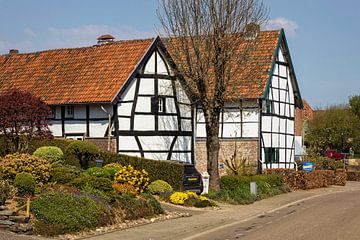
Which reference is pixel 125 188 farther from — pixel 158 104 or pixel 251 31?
pixel 158 104

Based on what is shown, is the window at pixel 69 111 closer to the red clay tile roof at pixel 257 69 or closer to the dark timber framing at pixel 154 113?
the dark timber framing at pixel 154 113

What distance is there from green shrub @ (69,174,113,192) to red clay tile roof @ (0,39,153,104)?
11.6 m

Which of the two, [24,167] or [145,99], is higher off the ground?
[145,99]

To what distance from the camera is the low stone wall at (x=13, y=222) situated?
16.4 m

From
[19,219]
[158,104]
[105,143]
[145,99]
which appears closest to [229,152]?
[158,104]

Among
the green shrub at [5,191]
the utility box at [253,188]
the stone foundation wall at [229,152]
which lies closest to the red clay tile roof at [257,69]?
the stone foundation wall at [229,152]

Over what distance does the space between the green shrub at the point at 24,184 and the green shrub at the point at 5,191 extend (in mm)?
191

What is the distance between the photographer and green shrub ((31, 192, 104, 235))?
56.2 ft

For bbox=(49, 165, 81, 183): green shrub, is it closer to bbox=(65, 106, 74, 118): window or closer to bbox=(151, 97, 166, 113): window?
bbox=(65, 106, 74, 118): window

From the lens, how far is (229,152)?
4156 cm

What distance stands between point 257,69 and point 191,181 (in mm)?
8992

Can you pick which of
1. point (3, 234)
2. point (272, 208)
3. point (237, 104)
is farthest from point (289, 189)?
point (3, 234)

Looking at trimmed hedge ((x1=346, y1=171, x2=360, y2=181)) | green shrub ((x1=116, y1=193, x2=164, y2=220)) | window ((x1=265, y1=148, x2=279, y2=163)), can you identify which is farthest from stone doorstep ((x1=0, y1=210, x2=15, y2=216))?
trimmed hedge ((x1=346, y1=171, x2=360, y2=181))

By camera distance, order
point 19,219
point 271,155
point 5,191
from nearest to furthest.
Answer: point 19,219 < point 5,191 < point 271,155
